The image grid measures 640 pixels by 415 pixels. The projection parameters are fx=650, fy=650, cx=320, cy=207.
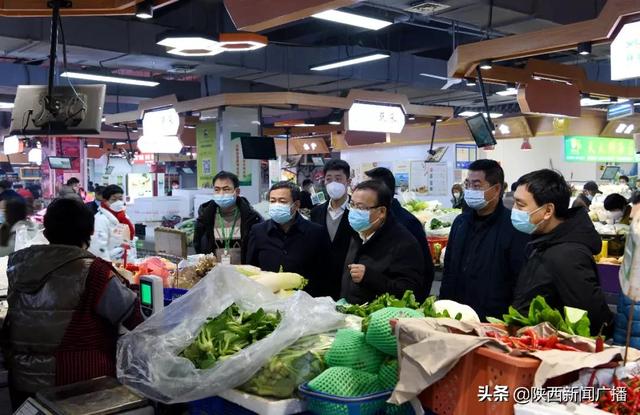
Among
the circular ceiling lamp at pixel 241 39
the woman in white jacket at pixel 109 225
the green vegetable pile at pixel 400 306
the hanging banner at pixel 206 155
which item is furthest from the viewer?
the hanging banner at pixel 206 155

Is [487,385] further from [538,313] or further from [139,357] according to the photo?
[139,357]

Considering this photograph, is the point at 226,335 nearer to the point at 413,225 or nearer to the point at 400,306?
the point at 400,306

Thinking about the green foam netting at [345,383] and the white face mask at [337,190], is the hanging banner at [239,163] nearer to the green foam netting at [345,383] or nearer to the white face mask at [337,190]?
the white face mask at [337,190]

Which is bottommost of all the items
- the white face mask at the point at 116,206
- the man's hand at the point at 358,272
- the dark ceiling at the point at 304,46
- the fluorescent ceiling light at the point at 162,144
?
the man's hand at the point at 358,272

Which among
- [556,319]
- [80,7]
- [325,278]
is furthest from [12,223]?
[556,319]

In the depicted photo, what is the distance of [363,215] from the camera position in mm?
4039

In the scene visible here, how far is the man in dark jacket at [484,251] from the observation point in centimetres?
407

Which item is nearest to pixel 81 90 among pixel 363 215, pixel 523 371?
pixel 363 215

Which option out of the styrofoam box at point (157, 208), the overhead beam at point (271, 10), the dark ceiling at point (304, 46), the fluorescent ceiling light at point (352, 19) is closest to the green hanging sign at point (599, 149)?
the dark ceiling at point (304, 46)

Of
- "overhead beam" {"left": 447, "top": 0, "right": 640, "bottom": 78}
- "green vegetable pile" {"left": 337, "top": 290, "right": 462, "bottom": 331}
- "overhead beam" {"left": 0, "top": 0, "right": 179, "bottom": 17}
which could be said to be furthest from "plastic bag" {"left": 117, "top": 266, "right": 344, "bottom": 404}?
"overhead beam" {"left": 447, "top": 0, "right": 640, "bottom": 78}

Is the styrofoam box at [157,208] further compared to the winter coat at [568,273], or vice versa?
the styrofoam box at [157,208]

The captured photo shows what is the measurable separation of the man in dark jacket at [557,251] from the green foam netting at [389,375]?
115 centimetres

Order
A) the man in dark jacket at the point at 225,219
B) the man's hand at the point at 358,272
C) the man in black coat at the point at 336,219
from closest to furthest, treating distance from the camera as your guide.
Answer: the man's hand at the point at 358,272 → the man in black coat at the point at 336,219 → the man in dark jacket at the point at 225,219

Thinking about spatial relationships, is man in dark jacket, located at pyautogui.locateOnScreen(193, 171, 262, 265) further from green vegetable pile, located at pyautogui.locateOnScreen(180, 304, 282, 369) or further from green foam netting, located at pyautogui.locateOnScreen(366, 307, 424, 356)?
green foam netting, located at pyautogui.locateOnScreen(366, 307, 424, 356)
